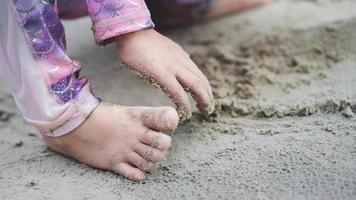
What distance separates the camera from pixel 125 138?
1045 millimetres

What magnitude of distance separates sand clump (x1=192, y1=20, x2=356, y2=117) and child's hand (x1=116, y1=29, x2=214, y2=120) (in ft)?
0.54

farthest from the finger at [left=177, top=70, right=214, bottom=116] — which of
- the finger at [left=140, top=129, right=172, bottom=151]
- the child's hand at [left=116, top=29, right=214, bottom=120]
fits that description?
the finger at [left=140, top=129, right=172, bottom=151]

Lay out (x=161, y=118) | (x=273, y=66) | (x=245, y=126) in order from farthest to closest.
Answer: (x=273, y=66) < (x=245, y=126) < (x=161, y=118)

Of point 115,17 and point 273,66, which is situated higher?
point 115,17

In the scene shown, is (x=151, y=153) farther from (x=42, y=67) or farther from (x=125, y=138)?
(x=42, y=67)

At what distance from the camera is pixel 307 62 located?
149cm

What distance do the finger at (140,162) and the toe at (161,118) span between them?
0.06 meters

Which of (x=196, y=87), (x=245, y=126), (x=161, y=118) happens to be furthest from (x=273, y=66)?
(x=161, y=118)

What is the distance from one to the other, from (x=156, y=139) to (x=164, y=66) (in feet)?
0.51

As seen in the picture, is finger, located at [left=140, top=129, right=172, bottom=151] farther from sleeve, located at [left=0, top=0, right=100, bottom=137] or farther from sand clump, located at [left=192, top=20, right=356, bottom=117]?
sand clump, located at [left=192, top=20, right=356, bottom=117]

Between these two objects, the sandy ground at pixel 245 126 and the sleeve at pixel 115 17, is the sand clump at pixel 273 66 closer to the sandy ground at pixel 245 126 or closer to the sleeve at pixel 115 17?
the sandy ground at pixel 245 126

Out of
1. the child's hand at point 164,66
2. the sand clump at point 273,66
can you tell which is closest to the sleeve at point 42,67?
the child's hand at point 164,66

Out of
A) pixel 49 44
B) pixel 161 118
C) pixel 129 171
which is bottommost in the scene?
pixel 129 171

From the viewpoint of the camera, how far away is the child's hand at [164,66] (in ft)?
3.48
